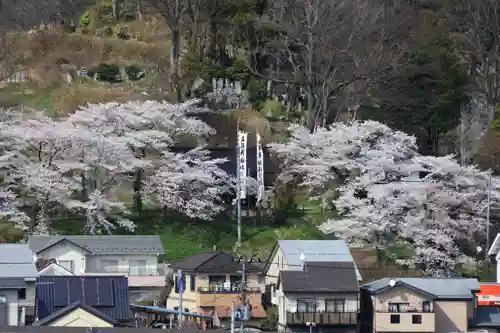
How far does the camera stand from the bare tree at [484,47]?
56531 mm

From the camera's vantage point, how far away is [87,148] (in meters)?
47.5

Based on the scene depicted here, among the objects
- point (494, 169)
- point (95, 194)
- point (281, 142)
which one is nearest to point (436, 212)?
point (494, 169)

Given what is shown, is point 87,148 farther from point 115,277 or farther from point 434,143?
point 434,143

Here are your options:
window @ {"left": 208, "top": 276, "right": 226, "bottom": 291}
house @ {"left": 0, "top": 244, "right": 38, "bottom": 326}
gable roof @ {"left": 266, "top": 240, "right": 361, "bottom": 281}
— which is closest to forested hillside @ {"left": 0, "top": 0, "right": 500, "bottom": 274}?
gable roof @ {"left": 266, "top": 240, "right": 361, "bottom": 281}

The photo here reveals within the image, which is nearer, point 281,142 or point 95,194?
point 95,194

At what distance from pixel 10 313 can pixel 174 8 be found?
21.4m

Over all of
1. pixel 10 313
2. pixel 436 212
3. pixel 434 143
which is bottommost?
pixel 10 313

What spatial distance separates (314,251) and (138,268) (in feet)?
18.3

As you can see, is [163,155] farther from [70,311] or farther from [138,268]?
[70,311]

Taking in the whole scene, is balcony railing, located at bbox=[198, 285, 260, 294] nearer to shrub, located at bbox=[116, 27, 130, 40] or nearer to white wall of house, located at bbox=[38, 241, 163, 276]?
white wall of house, located at bbox=[38, 241, 163, 276]

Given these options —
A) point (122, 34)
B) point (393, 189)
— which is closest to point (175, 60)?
point (122, 34)

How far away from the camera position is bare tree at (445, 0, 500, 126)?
56.5 meters

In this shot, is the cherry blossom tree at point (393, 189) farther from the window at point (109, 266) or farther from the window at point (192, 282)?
the window at point (109, 266)

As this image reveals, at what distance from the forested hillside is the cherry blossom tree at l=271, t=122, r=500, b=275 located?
7cm
